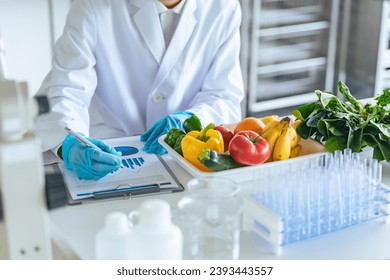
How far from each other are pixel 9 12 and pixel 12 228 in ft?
8.82

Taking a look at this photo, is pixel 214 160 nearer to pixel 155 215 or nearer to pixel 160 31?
pixel 155 215

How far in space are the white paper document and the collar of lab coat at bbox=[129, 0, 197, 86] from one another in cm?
54

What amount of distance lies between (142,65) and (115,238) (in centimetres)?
121

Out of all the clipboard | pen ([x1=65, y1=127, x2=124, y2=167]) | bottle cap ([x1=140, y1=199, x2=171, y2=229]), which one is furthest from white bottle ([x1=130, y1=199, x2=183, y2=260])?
pen ([x1=65, y1=127, x2=124, y2=167])

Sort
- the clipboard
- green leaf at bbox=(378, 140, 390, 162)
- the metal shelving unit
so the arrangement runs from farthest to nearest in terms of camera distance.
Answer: the metal shelving unit
green leaf at bbox=(378, 140, 390, 162)
the clipboard

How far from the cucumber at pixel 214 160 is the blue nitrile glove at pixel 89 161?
0.22 metres

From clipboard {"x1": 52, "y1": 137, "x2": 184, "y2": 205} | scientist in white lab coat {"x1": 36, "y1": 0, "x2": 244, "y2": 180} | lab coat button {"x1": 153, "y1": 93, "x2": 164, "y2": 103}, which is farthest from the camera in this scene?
lab coat button {"x1": 153, "y1": 93, "x2": 164, "y2": 103}

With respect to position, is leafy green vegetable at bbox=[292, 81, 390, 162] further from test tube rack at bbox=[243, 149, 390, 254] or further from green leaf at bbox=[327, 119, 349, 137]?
test tube rack at bbox=[243, 149, 390, 254]

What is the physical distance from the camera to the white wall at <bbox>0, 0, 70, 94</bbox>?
3.53 m

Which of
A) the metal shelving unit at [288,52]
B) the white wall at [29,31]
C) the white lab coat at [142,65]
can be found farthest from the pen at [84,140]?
the metal shelving unit at [288,52]

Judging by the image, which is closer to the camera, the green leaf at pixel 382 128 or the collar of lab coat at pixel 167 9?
the green leaf at pixel 382 128

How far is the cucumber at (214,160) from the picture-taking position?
1.53 meters

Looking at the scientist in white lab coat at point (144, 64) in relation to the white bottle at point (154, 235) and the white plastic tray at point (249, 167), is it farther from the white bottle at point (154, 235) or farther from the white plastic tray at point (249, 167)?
the white bottle at point (154, 235)
